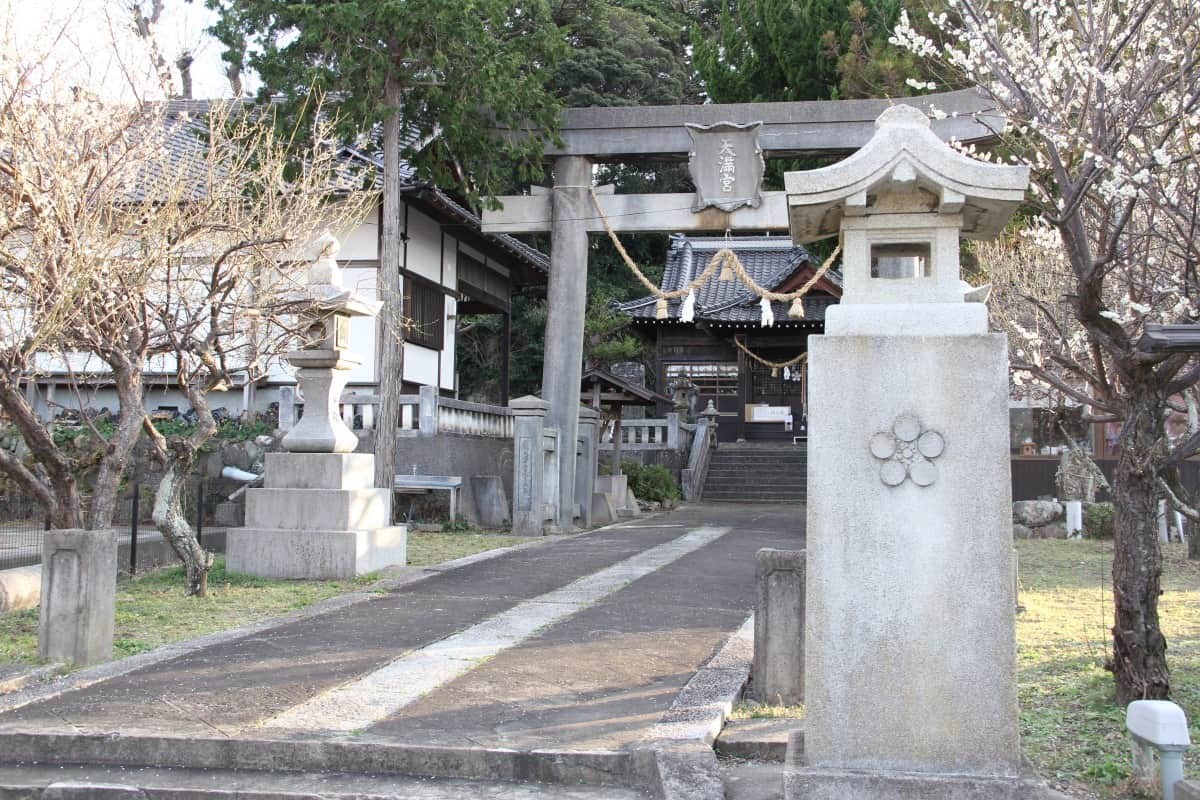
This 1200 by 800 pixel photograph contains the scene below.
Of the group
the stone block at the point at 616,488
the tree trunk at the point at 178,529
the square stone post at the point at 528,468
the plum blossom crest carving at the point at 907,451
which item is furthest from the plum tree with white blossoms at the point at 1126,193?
the stone block at the point at 616,488

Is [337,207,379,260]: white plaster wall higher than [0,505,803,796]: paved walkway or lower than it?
higher

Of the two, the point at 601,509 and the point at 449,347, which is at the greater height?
the point at 449,347

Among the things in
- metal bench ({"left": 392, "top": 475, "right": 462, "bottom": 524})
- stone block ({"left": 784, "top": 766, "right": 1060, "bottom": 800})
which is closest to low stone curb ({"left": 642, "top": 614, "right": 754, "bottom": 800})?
stone block ({"left": 784, "top": 766, "right": 1060, "bottom": 800})

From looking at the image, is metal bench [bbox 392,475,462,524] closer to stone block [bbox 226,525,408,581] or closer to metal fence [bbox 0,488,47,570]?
metal fence [bbox 0,488,47,570]

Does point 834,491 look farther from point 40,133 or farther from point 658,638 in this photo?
point 40,133

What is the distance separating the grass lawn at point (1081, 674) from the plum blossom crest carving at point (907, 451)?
1801 mm

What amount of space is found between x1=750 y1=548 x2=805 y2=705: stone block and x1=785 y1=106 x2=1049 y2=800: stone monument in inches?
66.8

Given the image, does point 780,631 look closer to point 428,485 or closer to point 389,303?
point 389,303

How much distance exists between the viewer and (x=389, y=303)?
14984 millimetres

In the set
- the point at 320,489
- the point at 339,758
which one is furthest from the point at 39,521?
the point at 339,758

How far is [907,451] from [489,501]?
14.5m

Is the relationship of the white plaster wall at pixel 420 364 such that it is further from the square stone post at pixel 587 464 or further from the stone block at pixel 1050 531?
the stone block at pixel 1050 531

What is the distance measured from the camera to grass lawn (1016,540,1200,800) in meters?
5.25

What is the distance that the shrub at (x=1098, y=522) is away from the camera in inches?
707
